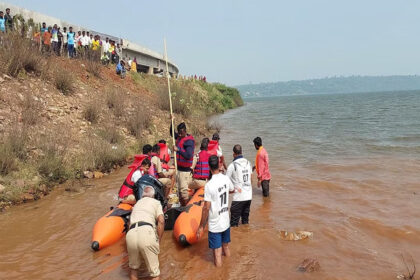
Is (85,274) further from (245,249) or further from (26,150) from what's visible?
(26,150)

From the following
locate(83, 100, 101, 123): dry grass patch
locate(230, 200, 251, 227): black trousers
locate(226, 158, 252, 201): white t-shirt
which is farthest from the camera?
locate(83, 100, 101, 123): dry grass patch

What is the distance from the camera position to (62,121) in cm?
1216

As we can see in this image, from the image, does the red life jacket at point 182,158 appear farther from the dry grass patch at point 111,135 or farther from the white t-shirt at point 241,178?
the dry grass patch at point 111,135

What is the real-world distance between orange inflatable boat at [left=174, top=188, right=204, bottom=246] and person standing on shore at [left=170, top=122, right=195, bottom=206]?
78 cm

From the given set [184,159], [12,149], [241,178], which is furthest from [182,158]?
[12,149]

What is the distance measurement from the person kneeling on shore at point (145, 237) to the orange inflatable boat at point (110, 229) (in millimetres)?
1457

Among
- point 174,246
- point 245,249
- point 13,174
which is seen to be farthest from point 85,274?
point 13,174

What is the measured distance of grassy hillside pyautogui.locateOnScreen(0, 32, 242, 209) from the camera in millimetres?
8578

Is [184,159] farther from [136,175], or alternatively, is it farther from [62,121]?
[62,121]

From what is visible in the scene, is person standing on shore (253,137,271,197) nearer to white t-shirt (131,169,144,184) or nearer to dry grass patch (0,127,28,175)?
white t-shirt (131,169,144,184)

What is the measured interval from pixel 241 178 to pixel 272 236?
1354 mm

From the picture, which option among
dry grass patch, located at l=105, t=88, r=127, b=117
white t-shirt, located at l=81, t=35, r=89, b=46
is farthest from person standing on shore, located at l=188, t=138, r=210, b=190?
white t-shirt, located at l=81, t=35, r=89, b=46

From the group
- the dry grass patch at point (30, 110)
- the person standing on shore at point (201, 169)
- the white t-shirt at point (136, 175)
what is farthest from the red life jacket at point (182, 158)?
the dry grass patch at point (30, 110)

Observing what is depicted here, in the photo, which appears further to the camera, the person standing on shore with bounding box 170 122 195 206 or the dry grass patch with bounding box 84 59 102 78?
the dry grass patch with bounding box 84 59 102 78
